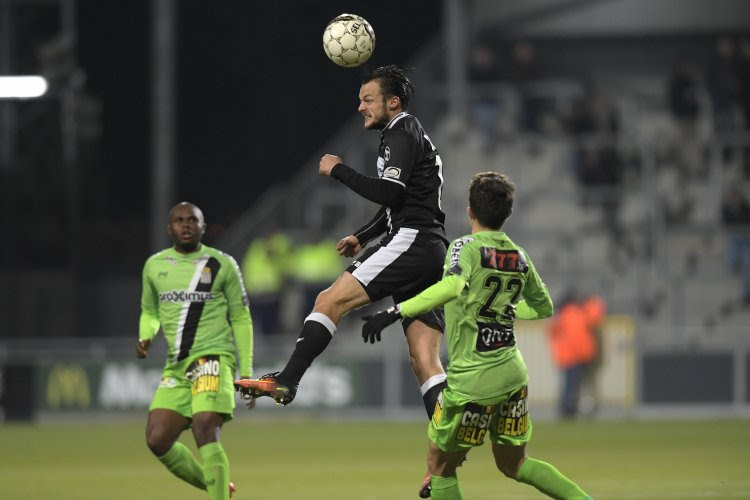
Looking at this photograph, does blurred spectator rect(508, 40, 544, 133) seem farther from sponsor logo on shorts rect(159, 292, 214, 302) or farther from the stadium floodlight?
sponsor logo on shorts rect(159, 292, 214, 302)

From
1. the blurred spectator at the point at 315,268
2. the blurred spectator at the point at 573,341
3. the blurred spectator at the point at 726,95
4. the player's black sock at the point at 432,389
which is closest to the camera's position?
the player's black sock at the point at 432,389

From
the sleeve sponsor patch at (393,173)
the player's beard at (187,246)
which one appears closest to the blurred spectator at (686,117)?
the player's beard at (187,246)

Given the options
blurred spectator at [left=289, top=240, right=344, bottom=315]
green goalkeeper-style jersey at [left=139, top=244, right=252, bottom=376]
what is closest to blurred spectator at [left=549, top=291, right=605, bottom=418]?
blurred spectator at [left=289, top=240, right=344, bottom=315]

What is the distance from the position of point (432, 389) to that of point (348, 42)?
6.72 feet

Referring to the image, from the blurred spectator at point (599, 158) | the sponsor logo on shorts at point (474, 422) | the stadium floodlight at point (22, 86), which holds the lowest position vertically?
the sponsor logo on shorts at point (474, 422)

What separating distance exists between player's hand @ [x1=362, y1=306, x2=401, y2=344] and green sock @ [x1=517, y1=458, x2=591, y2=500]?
1197 millimetres

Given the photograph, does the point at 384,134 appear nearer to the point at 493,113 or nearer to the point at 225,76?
the point at 493,113

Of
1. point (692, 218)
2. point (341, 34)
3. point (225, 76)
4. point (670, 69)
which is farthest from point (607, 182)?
point (341, 34)

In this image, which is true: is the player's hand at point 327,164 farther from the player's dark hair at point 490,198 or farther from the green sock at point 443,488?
→ the green sock at point 443,488

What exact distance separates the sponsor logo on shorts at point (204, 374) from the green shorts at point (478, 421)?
6.89 ft

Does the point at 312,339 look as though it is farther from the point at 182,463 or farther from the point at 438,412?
the point at 182,463

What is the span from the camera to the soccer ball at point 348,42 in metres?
8.84

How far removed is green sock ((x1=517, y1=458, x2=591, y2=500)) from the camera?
7.99 m

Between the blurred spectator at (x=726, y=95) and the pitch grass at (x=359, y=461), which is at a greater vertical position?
the blurred spectator at (x=726, y=95)
